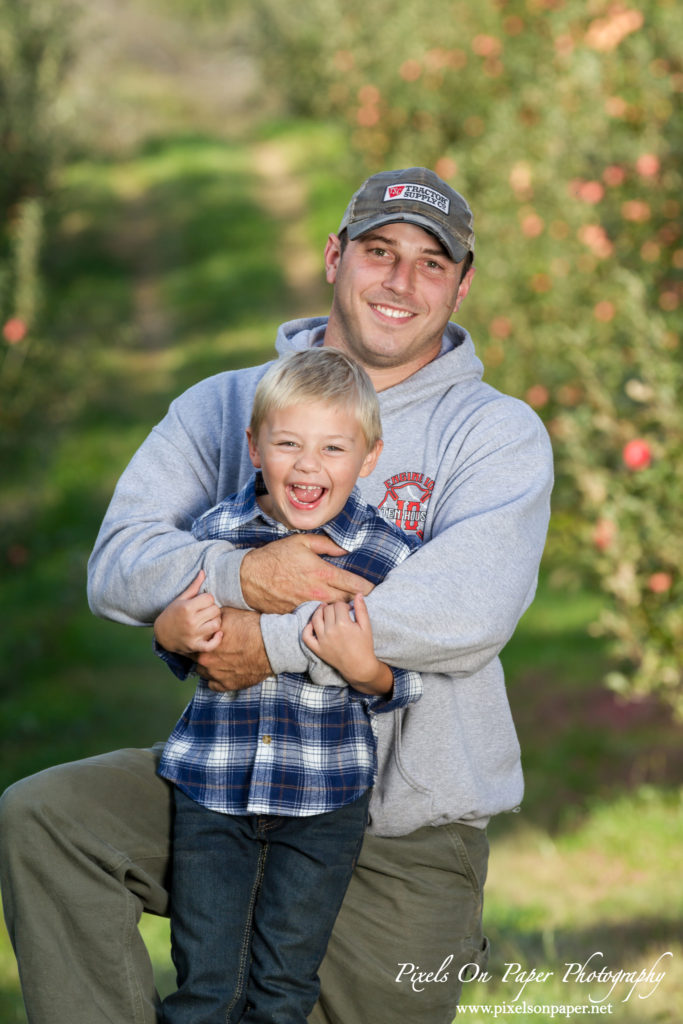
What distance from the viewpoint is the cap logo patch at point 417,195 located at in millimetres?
3457

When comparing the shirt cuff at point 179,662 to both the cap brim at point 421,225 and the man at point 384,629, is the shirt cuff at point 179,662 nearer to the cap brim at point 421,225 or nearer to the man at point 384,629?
the man at point 384,629

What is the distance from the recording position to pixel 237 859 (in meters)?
2.85

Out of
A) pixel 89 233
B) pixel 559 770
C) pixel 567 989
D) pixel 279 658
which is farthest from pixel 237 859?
pixel 89 233

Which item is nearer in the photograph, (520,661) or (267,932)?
(267,932)

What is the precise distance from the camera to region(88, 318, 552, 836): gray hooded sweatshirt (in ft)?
9.40

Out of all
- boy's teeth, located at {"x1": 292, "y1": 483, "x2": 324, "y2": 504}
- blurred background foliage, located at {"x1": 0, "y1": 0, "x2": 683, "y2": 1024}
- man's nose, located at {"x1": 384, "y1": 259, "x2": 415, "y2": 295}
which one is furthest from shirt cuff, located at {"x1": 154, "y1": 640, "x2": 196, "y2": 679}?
blurred background foliage, located at {"x1": 0, "y1": 0, "x2": 683, "y2": 1024}

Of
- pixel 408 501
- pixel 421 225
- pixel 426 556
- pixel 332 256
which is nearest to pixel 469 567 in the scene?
pixel 426 556

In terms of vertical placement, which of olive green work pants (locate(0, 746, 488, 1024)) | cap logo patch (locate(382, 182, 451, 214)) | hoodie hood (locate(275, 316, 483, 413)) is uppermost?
cap logo patch (locate(382, 182, 451, 214))

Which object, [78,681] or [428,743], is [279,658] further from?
[78,681]

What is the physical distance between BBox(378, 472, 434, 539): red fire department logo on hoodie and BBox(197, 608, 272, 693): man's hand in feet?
1.75

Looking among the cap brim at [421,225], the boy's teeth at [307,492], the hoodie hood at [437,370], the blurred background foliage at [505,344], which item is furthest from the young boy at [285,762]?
the blurred background foliage at [505,344]

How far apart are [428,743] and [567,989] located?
1.79m

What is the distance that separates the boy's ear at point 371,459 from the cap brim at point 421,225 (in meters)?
0.72

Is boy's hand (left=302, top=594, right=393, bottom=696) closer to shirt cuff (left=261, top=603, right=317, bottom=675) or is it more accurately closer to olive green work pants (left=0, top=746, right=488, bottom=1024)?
shirt cuff (left=261, top=603, right=317, bottom=675)
